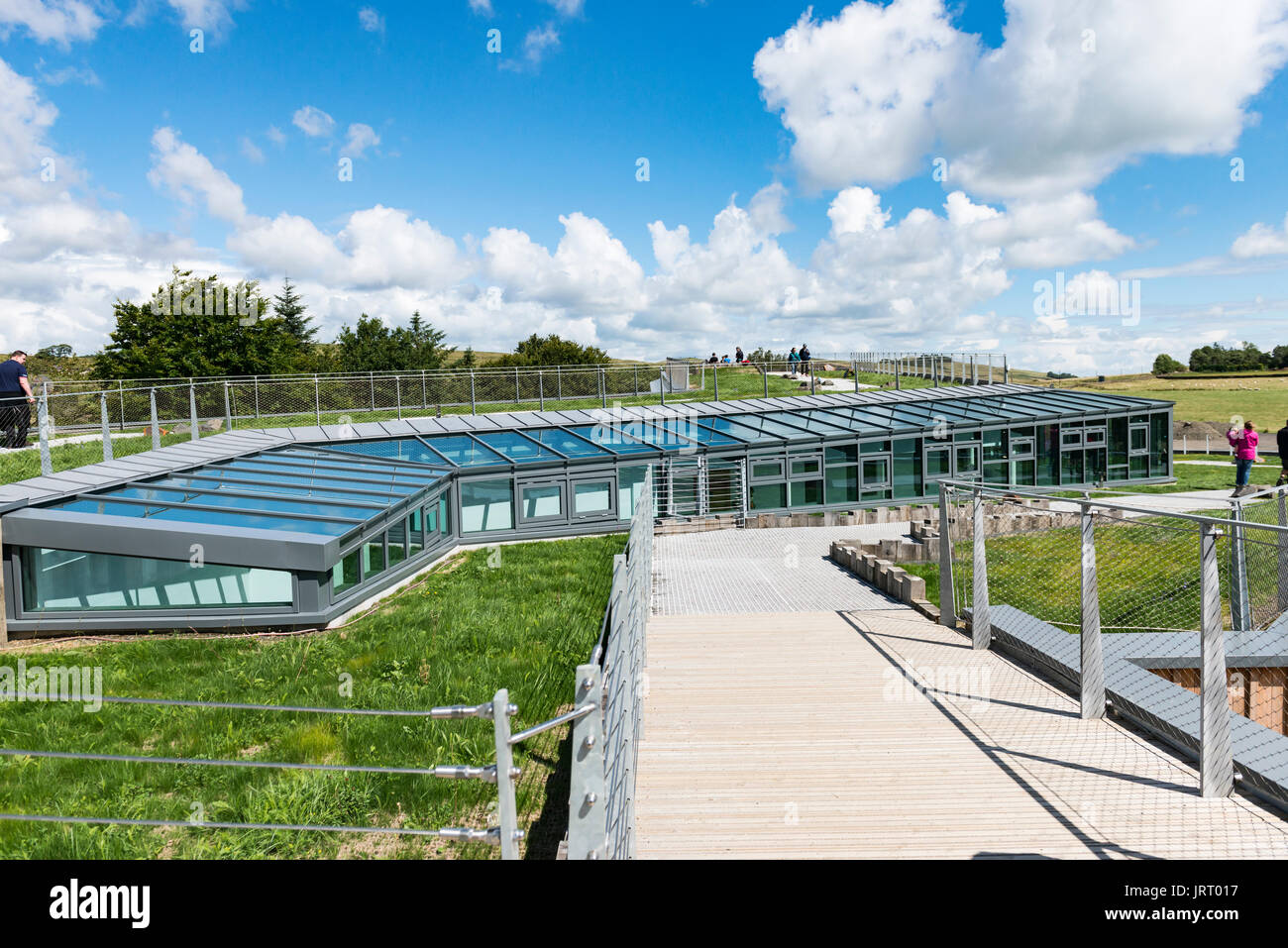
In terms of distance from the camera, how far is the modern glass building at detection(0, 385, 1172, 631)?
1111cm

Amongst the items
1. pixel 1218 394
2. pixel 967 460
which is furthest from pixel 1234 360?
pixel 967 460

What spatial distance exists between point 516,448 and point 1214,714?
1605 cm

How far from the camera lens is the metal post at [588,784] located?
125 inches

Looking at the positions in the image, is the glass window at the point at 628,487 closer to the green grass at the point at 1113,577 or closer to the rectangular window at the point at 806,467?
the rectangular window at the point at 806,467

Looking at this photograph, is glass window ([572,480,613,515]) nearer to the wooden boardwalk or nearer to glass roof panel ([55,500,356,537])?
glass roof panel ([55,500,356,537])

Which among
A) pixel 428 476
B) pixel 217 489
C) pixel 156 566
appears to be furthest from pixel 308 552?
pixel 428 476

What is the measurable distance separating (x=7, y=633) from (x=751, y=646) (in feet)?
33.7

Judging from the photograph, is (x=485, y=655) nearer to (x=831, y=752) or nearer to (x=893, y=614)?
(x=831, y=752)

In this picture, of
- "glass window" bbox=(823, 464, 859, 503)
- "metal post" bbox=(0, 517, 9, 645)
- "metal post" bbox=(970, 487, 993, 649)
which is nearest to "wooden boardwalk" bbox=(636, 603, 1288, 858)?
"metal post" bbox=(970, 487, 993, 649)

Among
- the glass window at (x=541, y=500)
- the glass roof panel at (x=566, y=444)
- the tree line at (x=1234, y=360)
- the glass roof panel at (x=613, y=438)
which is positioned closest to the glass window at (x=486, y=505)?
the glass window at (x=541, y=500)

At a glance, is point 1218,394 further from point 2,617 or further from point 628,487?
point 2,617

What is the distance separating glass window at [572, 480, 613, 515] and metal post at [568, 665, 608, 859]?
15.4m

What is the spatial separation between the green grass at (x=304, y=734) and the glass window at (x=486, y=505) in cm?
653

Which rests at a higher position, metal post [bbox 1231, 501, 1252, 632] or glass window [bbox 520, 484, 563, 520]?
glass window [bbox 520, 484, 563, 520]
